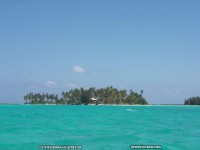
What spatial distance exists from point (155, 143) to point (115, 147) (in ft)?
13.4

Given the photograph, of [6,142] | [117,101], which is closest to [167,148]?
[6,142]

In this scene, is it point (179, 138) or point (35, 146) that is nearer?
point (35, 146)

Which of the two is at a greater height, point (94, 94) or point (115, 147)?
point (94, 94)

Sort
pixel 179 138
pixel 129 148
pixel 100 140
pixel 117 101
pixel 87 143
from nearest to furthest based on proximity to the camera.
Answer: pixel 129 148, pixel 87 143, pixel 100 140, pixel 179 138, pixel 117 101

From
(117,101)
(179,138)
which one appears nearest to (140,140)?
(179,138)

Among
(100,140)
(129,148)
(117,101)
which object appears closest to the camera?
(129,148)

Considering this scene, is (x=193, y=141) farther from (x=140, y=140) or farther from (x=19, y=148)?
(x=19, y=148)

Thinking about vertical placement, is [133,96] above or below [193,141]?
above

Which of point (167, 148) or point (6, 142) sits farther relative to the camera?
point (6, 142)

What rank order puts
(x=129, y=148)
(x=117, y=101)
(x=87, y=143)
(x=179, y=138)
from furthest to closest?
(x=117, y=101) < (x=179, y=138) < (x=87, y=143) < (x=129, y=148)

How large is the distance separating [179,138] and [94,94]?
546 ft

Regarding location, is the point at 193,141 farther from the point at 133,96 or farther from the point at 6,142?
the point at 133,96

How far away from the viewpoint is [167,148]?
25047 mm

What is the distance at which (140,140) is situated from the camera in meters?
28.8
